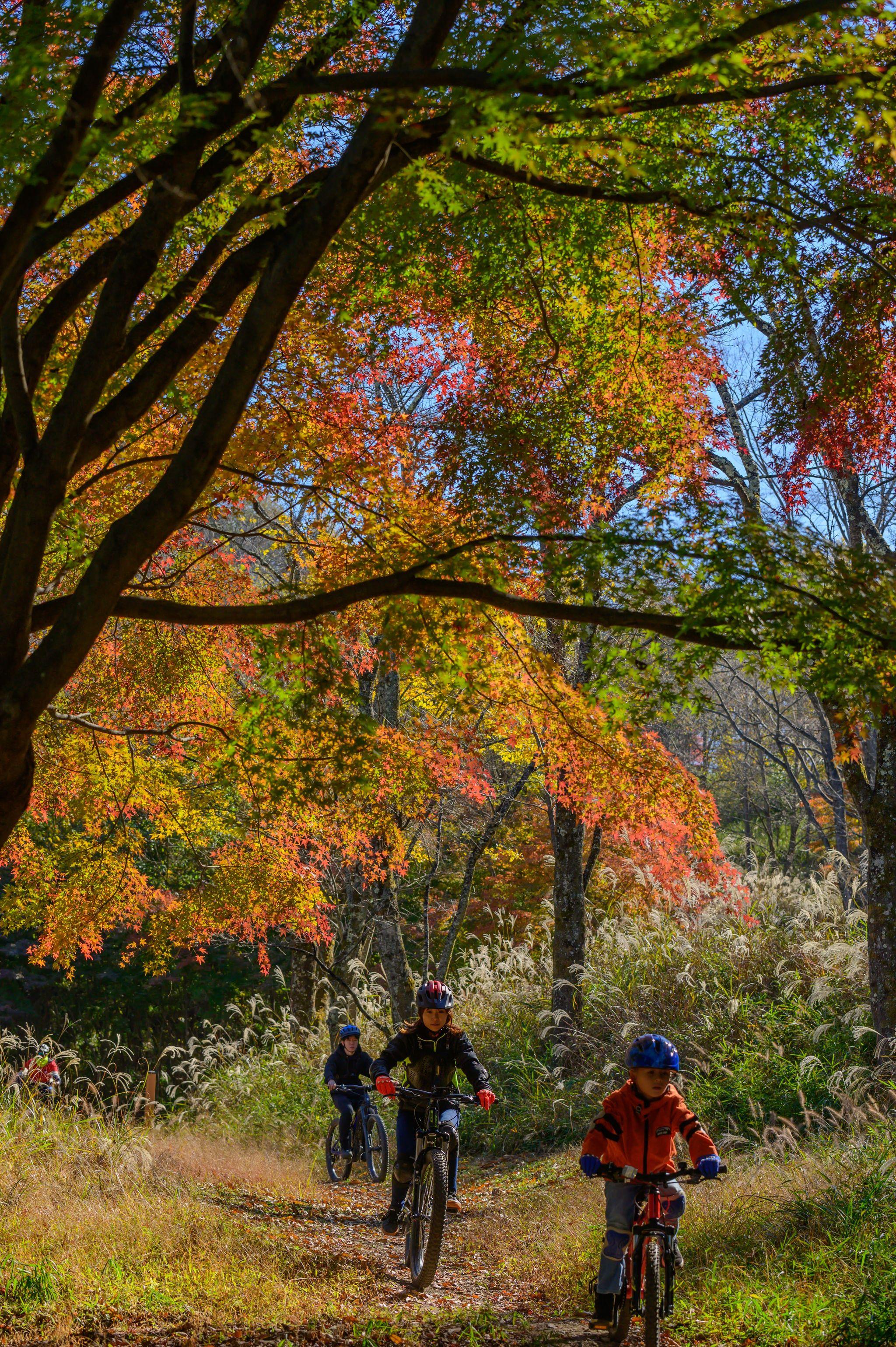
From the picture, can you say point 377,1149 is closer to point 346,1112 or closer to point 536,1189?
point 346,1112

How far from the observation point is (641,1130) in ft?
17.0

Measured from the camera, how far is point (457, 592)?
5.56m

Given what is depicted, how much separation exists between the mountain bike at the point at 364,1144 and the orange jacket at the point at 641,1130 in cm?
582

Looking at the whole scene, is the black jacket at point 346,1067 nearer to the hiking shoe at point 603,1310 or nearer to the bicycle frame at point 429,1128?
the bicycle frame at point 429,1128

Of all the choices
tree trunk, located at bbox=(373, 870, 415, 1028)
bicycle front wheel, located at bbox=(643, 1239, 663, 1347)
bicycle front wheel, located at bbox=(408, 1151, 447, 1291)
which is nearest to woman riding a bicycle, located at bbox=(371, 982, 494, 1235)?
bicycle front wheel, located at bbox=(408, 1151, 447, 1291)

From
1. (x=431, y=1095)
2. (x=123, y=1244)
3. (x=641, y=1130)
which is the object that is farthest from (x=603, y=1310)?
(x=123, y=1244)

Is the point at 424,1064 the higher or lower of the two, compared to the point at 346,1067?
higher

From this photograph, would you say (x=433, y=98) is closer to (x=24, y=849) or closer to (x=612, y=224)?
(x=612, y=224)

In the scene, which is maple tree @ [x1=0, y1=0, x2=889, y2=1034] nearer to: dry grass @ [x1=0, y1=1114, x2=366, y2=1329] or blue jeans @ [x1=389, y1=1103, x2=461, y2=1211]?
blue jeans @ [x1=389, y1=1103, x2=461, y2=1211]

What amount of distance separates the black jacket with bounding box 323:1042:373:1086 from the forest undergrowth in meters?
0.98

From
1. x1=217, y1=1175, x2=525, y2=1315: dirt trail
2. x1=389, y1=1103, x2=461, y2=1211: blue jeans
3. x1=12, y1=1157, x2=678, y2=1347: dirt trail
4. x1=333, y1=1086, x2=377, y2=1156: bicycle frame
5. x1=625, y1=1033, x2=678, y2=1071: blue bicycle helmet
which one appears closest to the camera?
x1=625, y1=1033, x2=678, y2=1071: blue bicycle helmet

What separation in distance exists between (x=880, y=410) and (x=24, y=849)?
429 inches

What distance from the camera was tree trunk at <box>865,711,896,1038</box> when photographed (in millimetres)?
8648

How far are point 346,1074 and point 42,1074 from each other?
5.17 meters
